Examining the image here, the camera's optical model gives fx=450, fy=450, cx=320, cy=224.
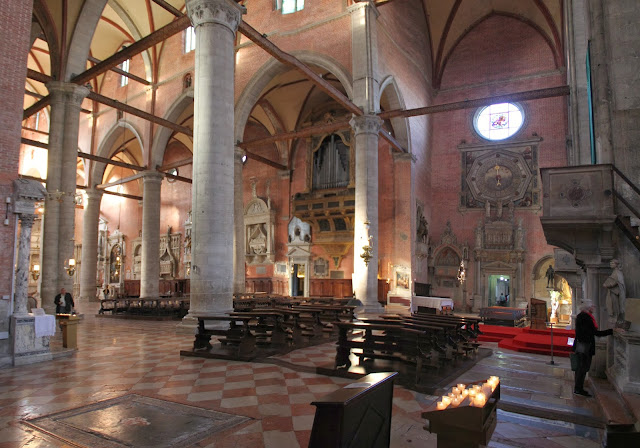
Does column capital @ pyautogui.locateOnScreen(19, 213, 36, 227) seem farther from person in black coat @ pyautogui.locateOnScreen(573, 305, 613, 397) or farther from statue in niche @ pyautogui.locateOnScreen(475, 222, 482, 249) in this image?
statue in niche @ pyautogui.locateOnScreen(475, 222, 482, 249)

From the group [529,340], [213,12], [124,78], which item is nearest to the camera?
[529,340]

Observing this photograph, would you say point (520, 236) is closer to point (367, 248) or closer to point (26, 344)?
point (367, 248)

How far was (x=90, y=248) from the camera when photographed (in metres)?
22.7

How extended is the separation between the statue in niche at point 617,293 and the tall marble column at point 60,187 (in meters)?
14.3

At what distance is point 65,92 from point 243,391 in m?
13.6

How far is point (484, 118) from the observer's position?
23.2 m

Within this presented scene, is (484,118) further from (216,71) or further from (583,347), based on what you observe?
(583,347)

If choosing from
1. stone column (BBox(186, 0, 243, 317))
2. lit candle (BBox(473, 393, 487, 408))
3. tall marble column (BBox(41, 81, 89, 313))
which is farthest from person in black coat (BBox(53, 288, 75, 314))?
lit candle (BBox(473, 393, 487, 408))

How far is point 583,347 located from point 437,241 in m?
17.9

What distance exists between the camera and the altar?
58.0 feet

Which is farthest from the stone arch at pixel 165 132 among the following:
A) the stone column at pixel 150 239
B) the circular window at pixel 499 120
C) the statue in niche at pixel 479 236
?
the statue in niche at pixel 479 236

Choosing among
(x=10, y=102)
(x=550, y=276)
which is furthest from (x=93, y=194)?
(x=550, y=276)

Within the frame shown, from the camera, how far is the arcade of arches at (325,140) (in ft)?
40.8

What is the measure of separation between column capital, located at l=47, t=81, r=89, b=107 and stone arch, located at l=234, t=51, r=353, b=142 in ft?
19.7
